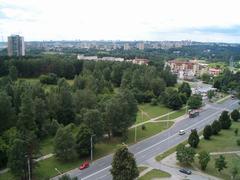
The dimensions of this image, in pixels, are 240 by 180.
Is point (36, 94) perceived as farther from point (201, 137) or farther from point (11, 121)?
point (201, 137)

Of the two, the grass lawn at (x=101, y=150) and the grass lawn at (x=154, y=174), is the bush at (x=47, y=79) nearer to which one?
the grass lawn at (x=101, y=150)

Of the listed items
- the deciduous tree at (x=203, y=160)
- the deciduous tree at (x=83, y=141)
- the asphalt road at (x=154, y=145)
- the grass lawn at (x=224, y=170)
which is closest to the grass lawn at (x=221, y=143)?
the grass lawn at (x=224, y=170)

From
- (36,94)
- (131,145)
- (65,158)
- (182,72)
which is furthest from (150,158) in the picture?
(182,72)

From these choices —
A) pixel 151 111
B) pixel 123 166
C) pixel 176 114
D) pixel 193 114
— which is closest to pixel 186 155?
pixel 123 166

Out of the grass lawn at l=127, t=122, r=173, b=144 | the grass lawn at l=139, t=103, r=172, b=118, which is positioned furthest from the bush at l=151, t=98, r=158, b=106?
the grass lawn at l=127, t=122, r=173, b=144

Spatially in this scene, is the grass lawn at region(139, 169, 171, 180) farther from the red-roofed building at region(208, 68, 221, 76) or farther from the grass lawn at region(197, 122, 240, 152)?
the red-roofed building at region(208, 68, 221, 76)

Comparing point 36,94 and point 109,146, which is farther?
point 36,94
